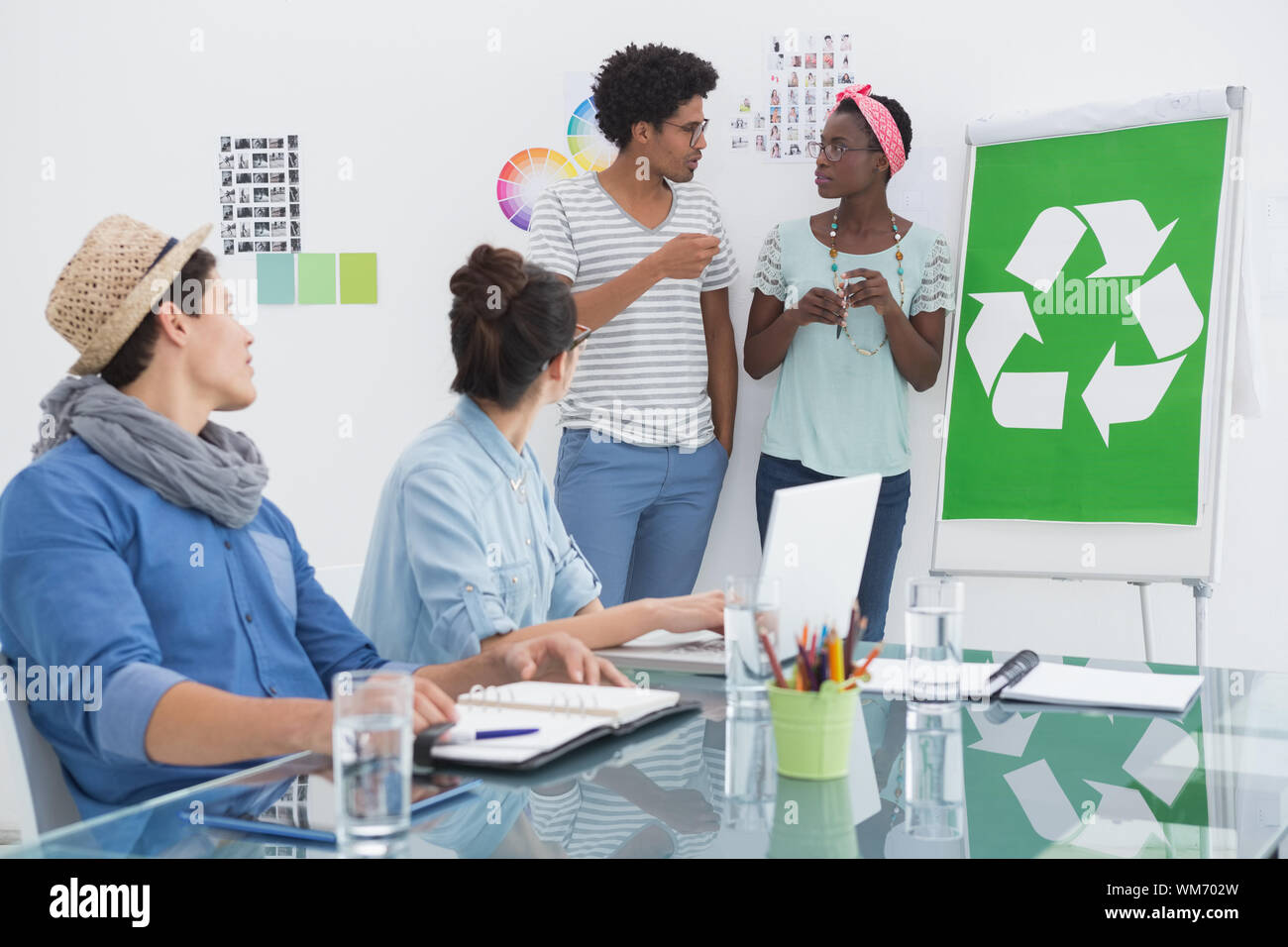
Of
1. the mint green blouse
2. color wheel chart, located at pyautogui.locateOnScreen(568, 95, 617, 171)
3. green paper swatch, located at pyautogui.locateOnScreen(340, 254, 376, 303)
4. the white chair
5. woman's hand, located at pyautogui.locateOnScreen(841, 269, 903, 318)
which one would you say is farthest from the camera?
green paper swatch, located at pyautogui.locateOnScreen(340, 254, 376, 303)

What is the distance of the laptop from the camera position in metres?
1.45

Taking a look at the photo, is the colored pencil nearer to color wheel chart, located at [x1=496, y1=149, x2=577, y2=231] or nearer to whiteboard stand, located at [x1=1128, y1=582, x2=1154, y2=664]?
whiteboard stand, located at [x1=1128, y1=582, x2=1154, y2=664]

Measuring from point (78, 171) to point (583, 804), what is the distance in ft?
10.8

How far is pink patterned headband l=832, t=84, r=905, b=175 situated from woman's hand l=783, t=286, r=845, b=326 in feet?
1.20

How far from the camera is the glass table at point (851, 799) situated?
3.30ft

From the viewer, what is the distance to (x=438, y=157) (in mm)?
3539

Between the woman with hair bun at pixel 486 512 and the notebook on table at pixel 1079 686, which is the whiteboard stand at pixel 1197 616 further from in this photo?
the woman with hair bun at pixel 486 512

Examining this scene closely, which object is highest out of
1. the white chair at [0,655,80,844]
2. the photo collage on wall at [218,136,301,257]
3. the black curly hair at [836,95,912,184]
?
the black curly hair at [836,95,912,184]

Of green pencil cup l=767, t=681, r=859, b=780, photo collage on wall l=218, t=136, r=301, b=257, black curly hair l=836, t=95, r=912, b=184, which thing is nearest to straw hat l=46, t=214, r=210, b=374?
green pencil cup l=767, t=681, r=859, b=780

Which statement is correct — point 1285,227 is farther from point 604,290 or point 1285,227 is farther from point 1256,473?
point 604,290

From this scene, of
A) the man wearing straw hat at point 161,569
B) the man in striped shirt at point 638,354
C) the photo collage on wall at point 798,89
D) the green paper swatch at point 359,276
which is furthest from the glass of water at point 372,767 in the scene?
the green paper swatch at point 359,276

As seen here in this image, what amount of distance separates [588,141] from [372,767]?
2689 millimetres

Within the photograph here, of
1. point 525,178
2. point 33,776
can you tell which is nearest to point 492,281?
point 33,776

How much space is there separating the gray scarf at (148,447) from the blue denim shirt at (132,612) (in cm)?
2
